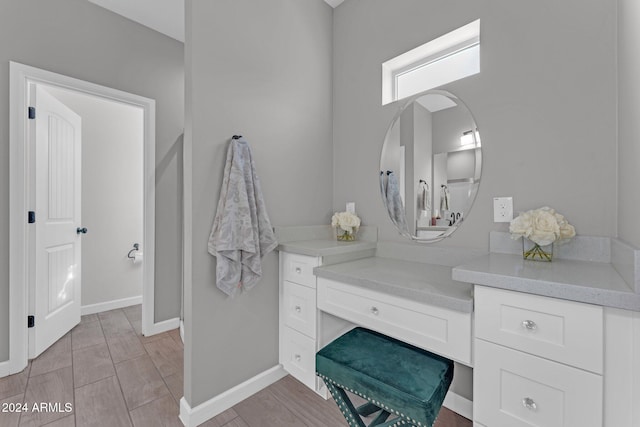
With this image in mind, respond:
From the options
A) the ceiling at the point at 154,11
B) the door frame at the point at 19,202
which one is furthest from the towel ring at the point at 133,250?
the ceiling at the point at 154,11

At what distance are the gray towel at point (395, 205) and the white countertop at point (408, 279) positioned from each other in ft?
0.80

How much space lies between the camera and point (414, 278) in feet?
4.45

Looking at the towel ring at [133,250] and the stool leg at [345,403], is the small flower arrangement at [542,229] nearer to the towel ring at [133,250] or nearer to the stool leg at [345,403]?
the stool leg at [345,403]

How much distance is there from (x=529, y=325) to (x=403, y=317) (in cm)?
47

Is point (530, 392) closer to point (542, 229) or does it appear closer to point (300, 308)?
point (542, 229)

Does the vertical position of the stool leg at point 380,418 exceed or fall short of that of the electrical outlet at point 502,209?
it falls short

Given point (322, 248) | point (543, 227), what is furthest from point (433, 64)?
point (322, 248)

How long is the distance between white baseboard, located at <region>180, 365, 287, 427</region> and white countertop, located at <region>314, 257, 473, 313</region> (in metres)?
0.81

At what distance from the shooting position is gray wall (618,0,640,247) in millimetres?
892

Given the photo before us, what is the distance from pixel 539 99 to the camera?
1.33m

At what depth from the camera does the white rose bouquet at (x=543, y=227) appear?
114cm

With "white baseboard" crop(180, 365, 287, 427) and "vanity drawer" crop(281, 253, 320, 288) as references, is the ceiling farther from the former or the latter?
"white baseboard" crop(180, 365, 287, 427)

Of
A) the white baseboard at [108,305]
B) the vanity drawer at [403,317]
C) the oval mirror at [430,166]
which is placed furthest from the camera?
the white baseboard at [108,305]

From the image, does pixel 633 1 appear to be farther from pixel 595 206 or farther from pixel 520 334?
pixel 520 334
